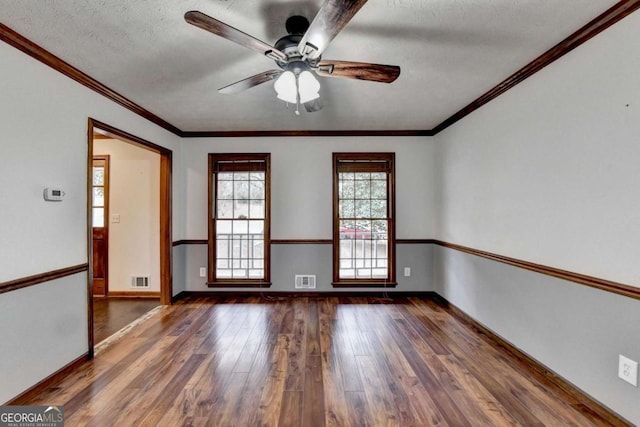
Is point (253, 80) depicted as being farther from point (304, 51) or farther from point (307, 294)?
point (307, 294)

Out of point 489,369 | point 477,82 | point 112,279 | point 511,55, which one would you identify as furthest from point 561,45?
point 112,279

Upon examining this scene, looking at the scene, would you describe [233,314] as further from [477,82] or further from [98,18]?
[477,82]

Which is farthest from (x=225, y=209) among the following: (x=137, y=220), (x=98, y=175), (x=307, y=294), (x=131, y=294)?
(x=98, y=175)

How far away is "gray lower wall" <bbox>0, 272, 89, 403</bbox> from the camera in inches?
77.0

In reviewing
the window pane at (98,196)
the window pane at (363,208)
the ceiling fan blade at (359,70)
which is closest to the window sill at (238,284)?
the window pane at (363,208)

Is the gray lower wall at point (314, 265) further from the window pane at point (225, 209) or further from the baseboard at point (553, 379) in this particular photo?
the baseboard at point (553, 379)

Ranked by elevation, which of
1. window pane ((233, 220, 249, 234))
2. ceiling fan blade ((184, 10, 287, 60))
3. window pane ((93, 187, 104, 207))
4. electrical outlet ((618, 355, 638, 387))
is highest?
ceiling fan blade ((184, 10, 287, 60))

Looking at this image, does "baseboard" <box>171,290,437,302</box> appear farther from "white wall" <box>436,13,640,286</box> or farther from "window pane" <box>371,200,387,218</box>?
"white wall" <box>436,13,640,286</box>

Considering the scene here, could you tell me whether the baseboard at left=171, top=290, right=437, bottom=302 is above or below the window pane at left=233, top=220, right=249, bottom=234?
below

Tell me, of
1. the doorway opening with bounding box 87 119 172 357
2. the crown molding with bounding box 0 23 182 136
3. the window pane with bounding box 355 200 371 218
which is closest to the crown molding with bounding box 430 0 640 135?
the window pane with bounding box 355 200 371 218

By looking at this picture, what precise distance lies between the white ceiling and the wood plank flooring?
2454mm

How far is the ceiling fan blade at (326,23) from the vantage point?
1366 millimetres

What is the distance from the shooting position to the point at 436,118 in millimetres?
3861

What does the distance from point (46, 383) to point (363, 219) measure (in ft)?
12.1
